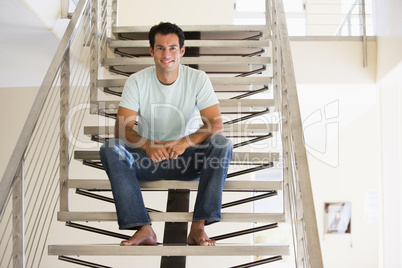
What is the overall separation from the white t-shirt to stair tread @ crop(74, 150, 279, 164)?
0.26m

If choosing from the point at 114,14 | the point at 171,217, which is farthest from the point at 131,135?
the point at 114,14

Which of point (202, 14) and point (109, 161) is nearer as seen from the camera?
point (109, 161)

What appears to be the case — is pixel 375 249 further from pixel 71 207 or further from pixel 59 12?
pixel 59 12

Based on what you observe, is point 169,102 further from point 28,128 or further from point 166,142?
point 28,128

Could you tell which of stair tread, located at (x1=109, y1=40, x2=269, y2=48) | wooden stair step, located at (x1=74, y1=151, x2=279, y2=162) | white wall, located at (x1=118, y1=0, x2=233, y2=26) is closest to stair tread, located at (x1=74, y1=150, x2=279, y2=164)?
wooden stair step, located at (x1=74, y1=151, x2=279, y2=162)

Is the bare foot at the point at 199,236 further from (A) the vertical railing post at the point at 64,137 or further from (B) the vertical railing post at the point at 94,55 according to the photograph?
(B) the vertical railing post at the point at 94,55

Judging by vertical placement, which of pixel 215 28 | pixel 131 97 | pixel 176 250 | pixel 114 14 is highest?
pixel 114 14

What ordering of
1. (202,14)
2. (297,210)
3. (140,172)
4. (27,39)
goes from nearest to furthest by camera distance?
1. (297,210)
2. (140,172)
3. (27,39)
4. (202,14)

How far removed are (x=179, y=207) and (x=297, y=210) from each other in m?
0.66

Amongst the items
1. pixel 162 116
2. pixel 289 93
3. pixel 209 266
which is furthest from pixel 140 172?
pixel 209 266

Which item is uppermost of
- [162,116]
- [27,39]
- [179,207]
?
[27,39]

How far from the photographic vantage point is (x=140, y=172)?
6.28ft

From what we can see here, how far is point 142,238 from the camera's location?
5.65 feet

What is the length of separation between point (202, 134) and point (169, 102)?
0.73 ft
